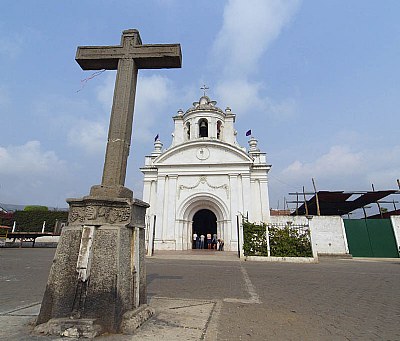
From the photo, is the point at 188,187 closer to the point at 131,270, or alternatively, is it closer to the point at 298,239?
the point at 298,239

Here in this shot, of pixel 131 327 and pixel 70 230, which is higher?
pixel 70 230

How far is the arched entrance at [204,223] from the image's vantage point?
904 inches

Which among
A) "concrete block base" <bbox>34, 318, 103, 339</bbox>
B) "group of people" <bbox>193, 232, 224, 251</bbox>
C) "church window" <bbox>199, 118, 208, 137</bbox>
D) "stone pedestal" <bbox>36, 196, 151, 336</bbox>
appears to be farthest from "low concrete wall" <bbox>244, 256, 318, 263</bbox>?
"church window" <bbox>199, 118, 208, 137</bbox>

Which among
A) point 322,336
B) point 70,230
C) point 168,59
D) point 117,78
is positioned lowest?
point 322,336

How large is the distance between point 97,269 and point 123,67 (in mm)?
3077

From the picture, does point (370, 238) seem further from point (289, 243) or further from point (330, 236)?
point (289, 243)

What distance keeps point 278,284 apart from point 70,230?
5370mm

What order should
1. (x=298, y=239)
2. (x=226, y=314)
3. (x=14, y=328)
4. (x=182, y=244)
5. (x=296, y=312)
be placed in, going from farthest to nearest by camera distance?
(x=182, y=244)
(x=298, y=239)
(x=296, y=312)
(x=226, y=314)
(x=14, y=328)

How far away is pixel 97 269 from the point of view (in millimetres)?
2803

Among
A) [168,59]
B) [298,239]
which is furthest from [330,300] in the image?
[298,239]

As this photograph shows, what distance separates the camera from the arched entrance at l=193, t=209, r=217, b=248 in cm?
2295

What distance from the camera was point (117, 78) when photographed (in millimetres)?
3949

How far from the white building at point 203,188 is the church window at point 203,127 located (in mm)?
2432

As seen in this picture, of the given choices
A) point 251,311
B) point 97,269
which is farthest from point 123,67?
point 251,311
